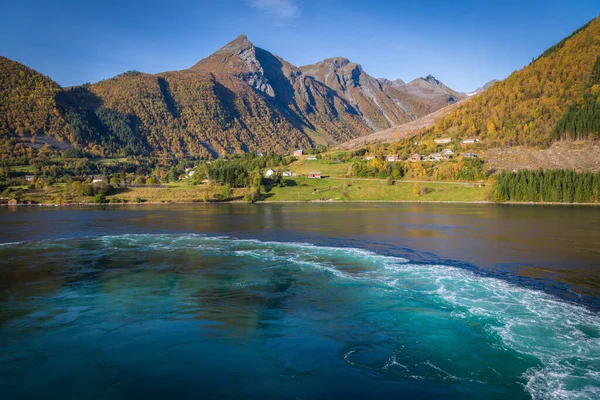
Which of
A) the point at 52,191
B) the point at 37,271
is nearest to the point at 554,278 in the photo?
the point at 37,271

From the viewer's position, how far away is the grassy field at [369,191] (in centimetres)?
11306

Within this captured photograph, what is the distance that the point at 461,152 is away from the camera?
15825 cm

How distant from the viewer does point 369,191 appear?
123 meters

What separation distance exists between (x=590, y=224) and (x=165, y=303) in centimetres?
6302

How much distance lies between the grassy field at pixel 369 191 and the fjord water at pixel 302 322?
244 ft

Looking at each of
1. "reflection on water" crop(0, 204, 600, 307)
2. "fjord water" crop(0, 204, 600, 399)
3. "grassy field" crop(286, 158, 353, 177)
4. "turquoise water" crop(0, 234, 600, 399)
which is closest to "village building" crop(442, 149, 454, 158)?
"grassy field" crop(286, 158, 353, 177)

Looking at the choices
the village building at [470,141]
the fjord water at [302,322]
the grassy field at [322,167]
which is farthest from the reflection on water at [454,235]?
the village building at [470,141]

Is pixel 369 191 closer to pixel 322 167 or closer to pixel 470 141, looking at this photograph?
pixel 322 167

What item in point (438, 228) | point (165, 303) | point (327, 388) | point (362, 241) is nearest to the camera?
point (327, 388)

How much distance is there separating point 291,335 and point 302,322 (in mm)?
1732

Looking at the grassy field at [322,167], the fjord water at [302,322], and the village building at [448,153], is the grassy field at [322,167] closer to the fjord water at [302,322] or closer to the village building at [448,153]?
the village building at [448,153]

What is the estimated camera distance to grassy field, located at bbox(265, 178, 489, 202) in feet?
371

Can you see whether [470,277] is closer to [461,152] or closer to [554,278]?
[554,278]

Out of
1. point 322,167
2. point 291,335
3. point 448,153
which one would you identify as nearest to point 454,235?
point 291,335
